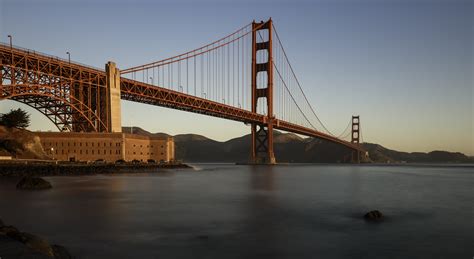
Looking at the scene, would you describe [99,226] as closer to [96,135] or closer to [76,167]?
[76,167]

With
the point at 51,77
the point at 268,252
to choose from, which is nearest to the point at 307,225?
the point at 268,252

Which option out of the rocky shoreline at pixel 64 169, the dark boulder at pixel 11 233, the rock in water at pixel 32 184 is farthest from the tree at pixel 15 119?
the dark boulder at pixel 11 233

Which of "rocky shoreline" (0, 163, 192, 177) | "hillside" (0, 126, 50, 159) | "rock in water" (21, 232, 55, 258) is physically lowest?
"rocky shoreline" (0, 163, 192, 177)

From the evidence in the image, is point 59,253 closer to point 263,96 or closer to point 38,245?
point 38,245

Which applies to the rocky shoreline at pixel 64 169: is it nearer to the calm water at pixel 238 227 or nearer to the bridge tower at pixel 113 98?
Answer: the bridge tower at pixel 113 98

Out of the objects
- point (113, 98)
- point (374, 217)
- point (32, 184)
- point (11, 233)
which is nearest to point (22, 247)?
point (11, 233)

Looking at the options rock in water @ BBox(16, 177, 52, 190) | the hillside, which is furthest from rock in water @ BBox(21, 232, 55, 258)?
the hillside

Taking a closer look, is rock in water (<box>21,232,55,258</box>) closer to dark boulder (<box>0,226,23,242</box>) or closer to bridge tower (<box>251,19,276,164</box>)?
dark boulder (<box>0,226,23,242</box>)

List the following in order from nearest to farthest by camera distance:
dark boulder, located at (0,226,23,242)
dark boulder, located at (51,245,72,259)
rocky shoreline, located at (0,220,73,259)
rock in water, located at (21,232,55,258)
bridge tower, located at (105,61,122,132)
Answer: rocky shoreline, located at (0,220,73,259) < rock in water, located at (21,232,55,258) < dark boulder, located at (0,226,23,242) < dark boulder, located at (51,245,72,259) < bridge tower, located at (105,61,122,132)
